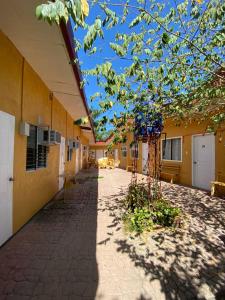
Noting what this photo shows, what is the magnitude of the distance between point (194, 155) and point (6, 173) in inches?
316

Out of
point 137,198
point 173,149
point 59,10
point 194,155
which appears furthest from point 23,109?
point 173,149

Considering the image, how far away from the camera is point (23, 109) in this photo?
438cm

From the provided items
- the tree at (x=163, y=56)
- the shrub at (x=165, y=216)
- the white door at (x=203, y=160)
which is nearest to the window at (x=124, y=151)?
the white door at (x=203, y=160)

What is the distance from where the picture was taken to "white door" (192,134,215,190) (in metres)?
8.41

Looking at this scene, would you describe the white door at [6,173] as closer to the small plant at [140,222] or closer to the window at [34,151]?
the window at [34,151]

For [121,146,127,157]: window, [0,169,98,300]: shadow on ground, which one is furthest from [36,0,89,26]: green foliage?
[121,146,127,157]: window

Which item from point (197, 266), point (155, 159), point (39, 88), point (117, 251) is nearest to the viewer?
point (197, 266)

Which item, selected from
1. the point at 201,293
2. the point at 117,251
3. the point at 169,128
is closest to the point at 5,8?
the point at 117,251

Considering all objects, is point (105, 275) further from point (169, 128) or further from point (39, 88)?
point (169, 128)

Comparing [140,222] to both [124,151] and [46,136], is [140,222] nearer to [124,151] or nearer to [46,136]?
[46,136]

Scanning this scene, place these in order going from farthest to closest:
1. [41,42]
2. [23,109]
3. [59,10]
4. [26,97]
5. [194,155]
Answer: [194,155] < [26,97] < [23,109] < [41,42] < [59,10]

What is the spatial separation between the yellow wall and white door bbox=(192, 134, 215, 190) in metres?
6.29

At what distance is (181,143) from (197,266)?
26.0 ft

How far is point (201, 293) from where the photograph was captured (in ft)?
8.07
